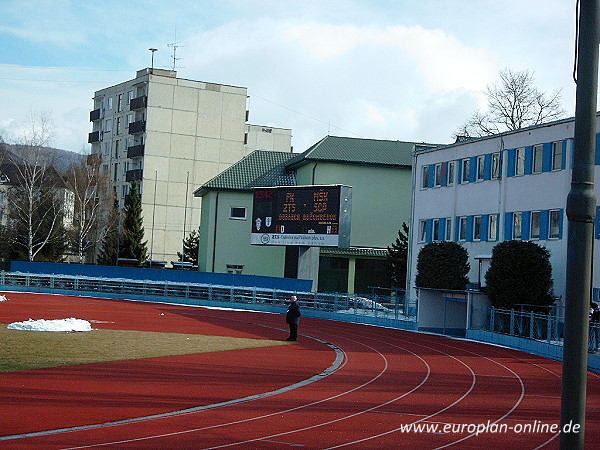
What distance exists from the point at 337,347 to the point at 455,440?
17.3m

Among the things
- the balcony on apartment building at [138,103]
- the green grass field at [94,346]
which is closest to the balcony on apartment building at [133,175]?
the balcony on apartment building at [138,103]

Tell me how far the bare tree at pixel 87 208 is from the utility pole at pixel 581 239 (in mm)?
75957

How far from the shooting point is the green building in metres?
66.5

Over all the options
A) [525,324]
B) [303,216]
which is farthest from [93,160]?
[525,324]

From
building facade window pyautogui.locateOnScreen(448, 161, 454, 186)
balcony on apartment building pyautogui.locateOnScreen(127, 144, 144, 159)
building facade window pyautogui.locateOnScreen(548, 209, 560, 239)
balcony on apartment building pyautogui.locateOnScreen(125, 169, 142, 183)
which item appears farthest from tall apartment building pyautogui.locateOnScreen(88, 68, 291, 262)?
building facade window pyautogui.locateOnScreen(548, 209, 560, 239)

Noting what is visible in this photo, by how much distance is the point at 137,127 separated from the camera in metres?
91.8

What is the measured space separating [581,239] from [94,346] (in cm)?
2195

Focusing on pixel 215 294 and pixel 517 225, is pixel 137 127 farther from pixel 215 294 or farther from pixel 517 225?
pixel 517 225

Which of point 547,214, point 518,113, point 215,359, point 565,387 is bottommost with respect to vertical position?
point 215,359

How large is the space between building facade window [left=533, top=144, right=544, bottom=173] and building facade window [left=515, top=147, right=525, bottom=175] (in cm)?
86

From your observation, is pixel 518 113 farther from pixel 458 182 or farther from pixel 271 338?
pixel 271 338

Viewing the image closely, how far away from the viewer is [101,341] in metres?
27.3

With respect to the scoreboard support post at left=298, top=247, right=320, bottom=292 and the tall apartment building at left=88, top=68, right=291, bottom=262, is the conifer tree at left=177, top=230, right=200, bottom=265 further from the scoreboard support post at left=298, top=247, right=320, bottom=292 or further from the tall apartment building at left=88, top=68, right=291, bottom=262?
the scoreboard support post at left=298, top=247, right=320, bottom=292

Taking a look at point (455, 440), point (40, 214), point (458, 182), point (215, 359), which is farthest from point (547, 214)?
point (40, 214)
